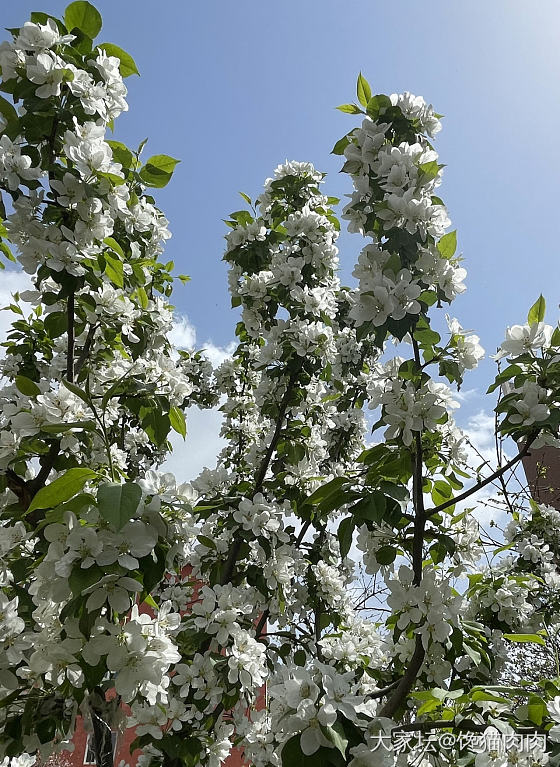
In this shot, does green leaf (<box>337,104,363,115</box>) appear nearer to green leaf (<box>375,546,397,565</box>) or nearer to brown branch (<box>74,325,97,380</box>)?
brown branch (<box>74,325,97,380</box>)

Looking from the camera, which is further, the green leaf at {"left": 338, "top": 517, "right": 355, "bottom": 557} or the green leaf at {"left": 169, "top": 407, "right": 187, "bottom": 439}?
the green leaf at {"left": 169, "top": 407, "right": 187, "bottom": 439}

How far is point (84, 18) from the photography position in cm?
199

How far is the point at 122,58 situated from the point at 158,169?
1.25 feet

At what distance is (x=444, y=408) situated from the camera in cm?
176

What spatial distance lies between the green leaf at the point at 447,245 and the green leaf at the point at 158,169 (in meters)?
0.99

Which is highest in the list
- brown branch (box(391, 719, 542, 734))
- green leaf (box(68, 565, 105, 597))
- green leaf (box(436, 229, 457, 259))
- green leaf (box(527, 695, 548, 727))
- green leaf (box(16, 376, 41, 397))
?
green leaf (box(436, 229, 457, 259))

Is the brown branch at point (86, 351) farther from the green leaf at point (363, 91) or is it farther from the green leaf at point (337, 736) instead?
the green leaf at point (337, 736)

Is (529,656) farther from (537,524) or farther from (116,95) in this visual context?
(116,95)

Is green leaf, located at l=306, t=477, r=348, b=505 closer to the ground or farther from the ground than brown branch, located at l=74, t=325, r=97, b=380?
closer to the ground

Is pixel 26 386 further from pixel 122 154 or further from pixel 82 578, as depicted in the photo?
pixel 122 154

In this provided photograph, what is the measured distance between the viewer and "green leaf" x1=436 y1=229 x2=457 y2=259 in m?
1.87

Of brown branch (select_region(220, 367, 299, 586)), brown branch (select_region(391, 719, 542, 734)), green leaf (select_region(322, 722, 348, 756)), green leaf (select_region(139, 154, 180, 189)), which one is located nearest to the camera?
green leaf (select_region(322, 722, 348, 756))

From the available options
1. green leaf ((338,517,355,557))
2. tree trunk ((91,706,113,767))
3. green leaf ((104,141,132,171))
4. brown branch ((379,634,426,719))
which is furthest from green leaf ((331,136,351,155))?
tree trunk ((91,706,113,767))

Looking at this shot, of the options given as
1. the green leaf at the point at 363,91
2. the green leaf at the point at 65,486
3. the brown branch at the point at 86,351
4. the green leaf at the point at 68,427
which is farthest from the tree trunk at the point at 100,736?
the green leaf at the point at 363,91
